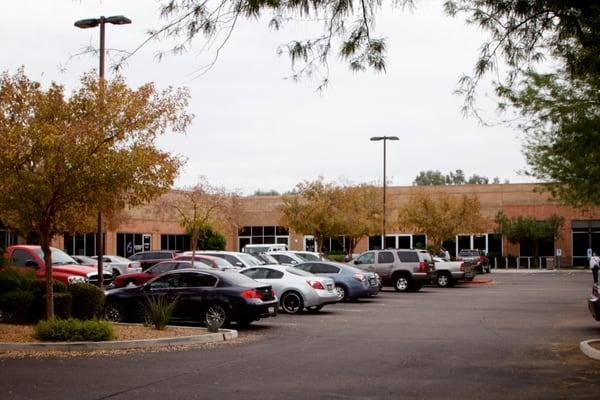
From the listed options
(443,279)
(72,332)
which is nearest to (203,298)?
(72,332)

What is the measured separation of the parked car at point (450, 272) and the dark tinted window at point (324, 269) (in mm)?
11353

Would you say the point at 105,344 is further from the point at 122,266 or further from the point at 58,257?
the point at 122,266

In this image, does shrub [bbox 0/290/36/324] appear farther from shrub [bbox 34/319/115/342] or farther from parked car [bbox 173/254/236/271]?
parked car [bbox 173/254/236/271]

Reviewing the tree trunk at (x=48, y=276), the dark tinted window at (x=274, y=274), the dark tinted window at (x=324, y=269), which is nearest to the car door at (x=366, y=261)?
the dark tinted window at (x=324, y=269)

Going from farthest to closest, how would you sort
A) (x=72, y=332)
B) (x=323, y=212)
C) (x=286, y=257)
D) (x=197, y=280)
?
(x=323, y=212)
(x=286, y=257)
(x=197, y=280)
(x=72, y=332)

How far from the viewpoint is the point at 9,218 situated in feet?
61.3

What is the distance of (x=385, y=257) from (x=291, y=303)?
1164cm

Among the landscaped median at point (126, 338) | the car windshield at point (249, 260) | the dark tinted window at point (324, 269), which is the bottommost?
the landscaped median at point (126, 338)

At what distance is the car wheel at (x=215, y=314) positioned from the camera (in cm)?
1866

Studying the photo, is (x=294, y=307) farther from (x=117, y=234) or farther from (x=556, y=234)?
(x=556, y=234)

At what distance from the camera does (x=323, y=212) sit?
150 ft

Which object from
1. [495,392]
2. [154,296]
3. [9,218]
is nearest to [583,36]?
[495,392]

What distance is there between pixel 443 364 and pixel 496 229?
2037 inches

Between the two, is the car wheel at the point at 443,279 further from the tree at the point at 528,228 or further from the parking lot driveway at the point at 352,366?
the tree at the point at 528,228
